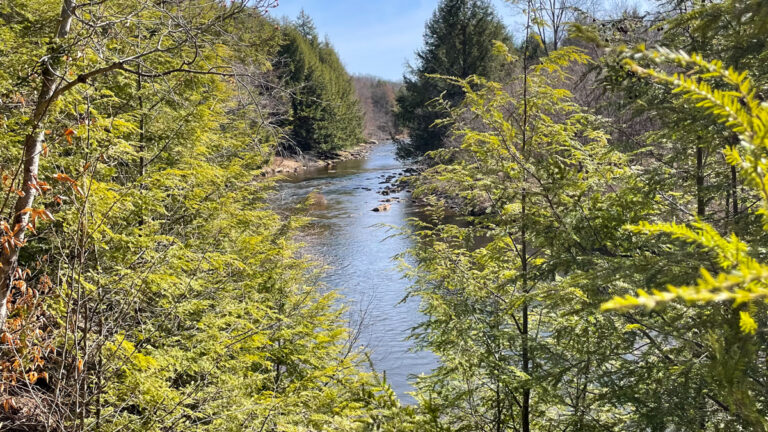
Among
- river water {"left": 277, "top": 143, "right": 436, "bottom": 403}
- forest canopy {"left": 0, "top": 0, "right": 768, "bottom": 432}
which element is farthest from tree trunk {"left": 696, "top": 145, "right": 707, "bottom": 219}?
river water {"left": 277, "top": 143, "right": 436, "bottom": 403}

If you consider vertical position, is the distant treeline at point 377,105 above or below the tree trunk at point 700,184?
above

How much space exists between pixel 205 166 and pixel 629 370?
15.9 feet

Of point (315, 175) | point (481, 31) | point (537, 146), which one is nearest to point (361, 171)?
point (315, 175)

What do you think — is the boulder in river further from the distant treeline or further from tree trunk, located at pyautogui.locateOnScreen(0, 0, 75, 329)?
the distant treeline

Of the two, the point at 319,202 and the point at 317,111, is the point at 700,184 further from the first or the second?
the point at 317,111

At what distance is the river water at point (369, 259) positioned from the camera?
386 inches

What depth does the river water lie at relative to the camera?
981cm

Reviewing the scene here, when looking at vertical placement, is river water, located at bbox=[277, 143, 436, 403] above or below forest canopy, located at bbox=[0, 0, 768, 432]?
below

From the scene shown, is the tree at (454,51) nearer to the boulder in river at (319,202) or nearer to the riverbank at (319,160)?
the riverbank at (319,160)

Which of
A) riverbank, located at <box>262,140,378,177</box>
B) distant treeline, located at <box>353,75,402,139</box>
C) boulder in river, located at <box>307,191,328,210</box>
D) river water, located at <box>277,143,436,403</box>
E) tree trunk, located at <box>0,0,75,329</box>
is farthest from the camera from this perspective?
distant treeline, located at <box>353,75,402,139</box>

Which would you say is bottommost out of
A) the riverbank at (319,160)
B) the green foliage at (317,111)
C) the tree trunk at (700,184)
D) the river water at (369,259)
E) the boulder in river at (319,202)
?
the river water at (369,259)

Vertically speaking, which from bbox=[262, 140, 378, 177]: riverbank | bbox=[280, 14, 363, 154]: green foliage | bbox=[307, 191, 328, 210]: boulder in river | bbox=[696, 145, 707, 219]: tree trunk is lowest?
bbox=[307, 191, 328, 210]: boulder in river

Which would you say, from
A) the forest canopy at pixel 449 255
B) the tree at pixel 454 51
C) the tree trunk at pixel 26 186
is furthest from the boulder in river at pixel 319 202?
the tree trunk at pixel 26 186

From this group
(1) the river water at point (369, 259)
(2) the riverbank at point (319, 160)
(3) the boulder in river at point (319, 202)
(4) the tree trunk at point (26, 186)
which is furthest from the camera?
(2) the riverbank at point (319, 160)
